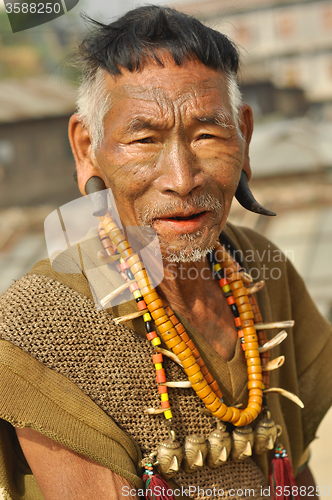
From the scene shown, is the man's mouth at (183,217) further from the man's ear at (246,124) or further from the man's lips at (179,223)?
the man's ear at (246,124)

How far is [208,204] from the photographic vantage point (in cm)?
158

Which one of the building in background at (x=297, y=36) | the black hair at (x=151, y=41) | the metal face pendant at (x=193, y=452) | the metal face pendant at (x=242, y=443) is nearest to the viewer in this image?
the black hair at (x=151, y=41)

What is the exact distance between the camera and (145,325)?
1.65m

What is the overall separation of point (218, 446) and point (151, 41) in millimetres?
1356

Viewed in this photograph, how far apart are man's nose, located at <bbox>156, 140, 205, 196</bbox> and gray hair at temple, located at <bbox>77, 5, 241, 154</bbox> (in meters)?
0.25

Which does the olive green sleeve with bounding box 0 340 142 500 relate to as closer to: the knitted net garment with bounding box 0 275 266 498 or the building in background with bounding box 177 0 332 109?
the knitted net garment with bounding box 0 275 266 498

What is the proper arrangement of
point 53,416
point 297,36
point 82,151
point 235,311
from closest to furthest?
point 53,416
point 82,151
point 235,311
point 297,36

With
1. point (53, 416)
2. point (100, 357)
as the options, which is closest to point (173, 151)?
point (100, 357)

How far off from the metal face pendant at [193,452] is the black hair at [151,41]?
1223 mm

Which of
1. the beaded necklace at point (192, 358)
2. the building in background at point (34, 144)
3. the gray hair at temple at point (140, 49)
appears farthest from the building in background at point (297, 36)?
the beaded necklace at point (192, 358)

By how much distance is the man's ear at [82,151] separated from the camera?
173 cm

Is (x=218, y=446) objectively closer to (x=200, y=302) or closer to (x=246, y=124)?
(x=200, y=302)

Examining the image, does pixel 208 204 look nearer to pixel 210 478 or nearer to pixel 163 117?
pixel 163 117

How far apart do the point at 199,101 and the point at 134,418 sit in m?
1.05
